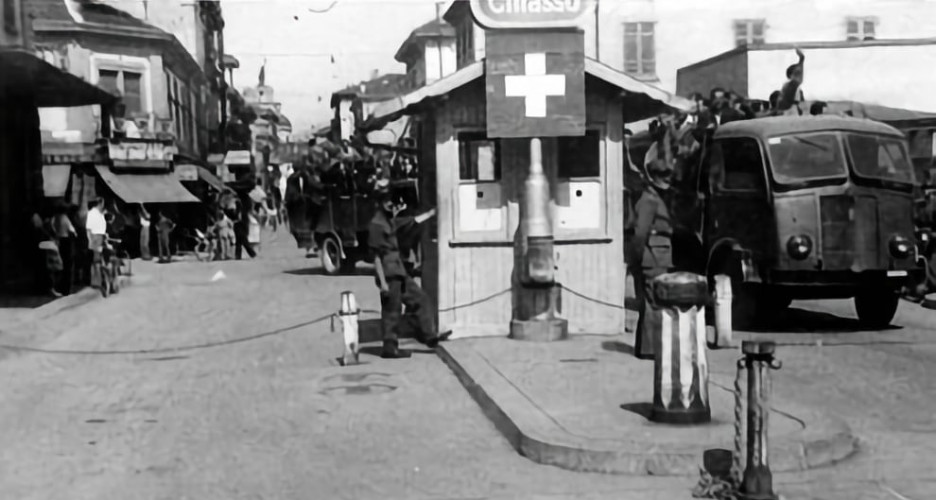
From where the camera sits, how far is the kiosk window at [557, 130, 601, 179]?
1252cm

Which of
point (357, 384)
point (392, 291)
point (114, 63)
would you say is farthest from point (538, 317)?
point (114, 63)

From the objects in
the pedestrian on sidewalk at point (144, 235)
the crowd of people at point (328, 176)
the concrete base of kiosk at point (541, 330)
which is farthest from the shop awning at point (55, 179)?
the concrete base of kiosk at point (541, 330)

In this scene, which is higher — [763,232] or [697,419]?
[763,232]

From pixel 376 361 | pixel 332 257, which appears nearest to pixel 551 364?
pixel 376 361

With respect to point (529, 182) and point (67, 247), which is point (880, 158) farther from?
point (67, 247)

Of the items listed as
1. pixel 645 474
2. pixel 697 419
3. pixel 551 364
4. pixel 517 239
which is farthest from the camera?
pixel 517 239

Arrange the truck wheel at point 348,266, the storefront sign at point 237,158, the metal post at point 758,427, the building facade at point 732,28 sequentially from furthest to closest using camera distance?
the storefront sign at point 237,158, the building facade at point 732,28, the truck wheel at point 348,266, the metal post at point 758,427

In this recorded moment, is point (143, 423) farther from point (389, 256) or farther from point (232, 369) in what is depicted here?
point (389, 256)

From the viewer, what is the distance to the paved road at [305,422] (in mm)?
6230

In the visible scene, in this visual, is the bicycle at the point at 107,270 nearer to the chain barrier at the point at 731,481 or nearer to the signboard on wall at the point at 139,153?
the signboard on wall at the point at 139,153

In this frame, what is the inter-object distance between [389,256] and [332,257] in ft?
41.7

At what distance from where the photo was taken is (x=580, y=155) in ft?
41.2

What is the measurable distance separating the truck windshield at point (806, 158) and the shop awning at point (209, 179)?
29.4 metres

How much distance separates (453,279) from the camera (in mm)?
12273
